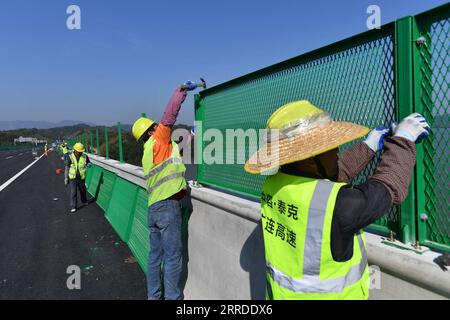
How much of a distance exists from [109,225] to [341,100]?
21.9 ft

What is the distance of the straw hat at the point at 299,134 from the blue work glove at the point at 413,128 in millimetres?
184

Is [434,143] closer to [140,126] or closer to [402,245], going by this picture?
[402,245]

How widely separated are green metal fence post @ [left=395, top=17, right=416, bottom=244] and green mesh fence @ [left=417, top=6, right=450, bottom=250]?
0.05 meters

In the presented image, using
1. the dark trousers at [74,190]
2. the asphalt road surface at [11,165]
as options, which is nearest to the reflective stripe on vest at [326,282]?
the dark trousers at [74,190]

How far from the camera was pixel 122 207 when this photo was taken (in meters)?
7.00

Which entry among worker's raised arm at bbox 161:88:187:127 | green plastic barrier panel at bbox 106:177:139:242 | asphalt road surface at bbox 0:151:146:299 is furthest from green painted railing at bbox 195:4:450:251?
green plastic barrier panel at bbox 106:177:139:242

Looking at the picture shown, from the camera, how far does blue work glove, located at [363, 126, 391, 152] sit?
195 cm

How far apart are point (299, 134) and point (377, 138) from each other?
0.58 meters

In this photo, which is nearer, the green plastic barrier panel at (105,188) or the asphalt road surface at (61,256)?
the asphalt road surface at (61,256)

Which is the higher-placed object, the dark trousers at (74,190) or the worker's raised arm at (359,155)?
the worker's raised arm at (359,155)

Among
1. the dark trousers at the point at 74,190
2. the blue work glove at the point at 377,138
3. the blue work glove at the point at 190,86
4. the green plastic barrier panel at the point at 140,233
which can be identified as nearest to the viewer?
the blue work glove at the point at 377,138

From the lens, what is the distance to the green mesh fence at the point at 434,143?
1717mm

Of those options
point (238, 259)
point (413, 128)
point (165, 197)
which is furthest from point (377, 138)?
point (165, 197)

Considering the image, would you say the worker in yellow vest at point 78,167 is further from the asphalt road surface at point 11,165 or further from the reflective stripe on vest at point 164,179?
the asphalt road surface at point 11,165
